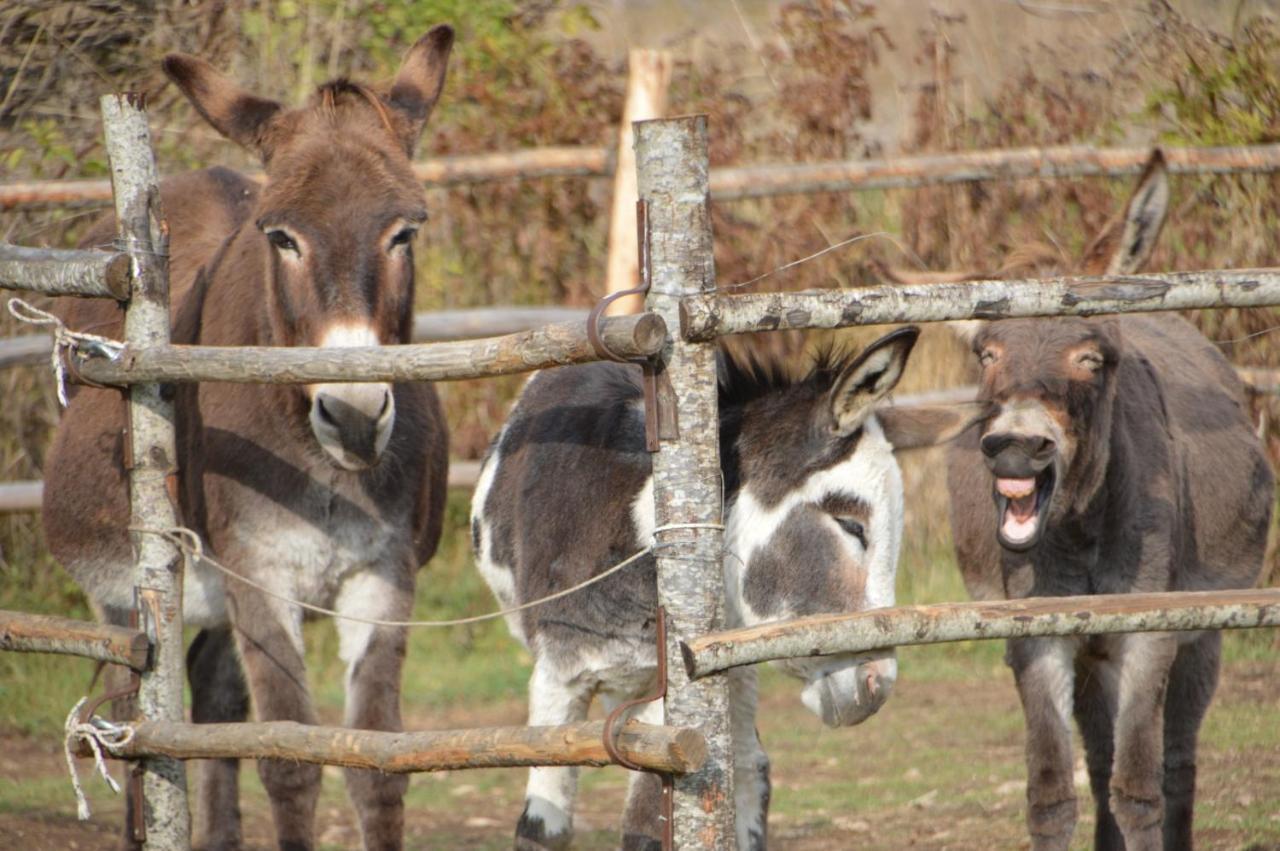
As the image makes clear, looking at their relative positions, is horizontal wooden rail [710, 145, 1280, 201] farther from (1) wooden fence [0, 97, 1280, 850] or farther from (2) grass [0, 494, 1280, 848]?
(1) wooden fence [0, 97, 1280, 850]

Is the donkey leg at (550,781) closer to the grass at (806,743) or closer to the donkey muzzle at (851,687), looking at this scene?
the donkey muzzle at (851,687)

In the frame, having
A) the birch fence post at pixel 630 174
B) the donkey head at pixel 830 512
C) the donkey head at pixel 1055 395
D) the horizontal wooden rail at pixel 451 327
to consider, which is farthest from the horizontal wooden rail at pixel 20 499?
the donkey head at pixel 1055 395

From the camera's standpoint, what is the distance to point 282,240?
149 inches

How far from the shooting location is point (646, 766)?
2672 mm

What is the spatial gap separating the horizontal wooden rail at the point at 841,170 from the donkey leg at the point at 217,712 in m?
2.58

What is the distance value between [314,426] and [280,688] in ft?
2.47

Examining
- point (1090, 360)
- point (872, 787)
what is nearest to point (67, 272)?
point (1090, 360)

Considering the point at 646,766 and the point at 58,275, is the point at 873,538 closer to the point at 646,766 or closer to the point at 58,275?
the point at 646,766

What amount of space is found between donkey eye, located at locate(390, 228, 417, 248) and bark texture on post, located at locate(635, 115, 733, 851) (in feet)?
3.90

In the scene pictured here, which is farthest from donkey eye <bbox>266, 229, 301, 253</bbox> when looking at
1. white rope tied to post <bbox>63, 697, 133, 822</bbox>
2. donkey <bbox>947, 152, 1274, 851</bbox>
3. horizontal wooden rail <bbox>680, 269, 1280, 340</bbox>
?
donkey <bbox>947, 152, 1274, 851</bbox>

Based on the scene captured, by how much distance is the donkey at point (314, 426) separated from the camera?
3.70 meters

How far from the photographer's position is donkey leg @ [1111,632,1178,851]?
12.6 feet

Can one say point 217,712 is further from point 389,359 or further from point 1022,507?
point 1022,507

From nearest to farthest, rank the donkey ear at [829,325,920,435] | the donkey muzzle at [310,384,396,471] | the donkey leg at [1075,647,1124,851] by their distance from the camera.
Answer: the donkey ear at [829,325,920,435] < the donkey muzzle at [310,384,396,471] < the donkey leg at [1075,647,1124,851]
